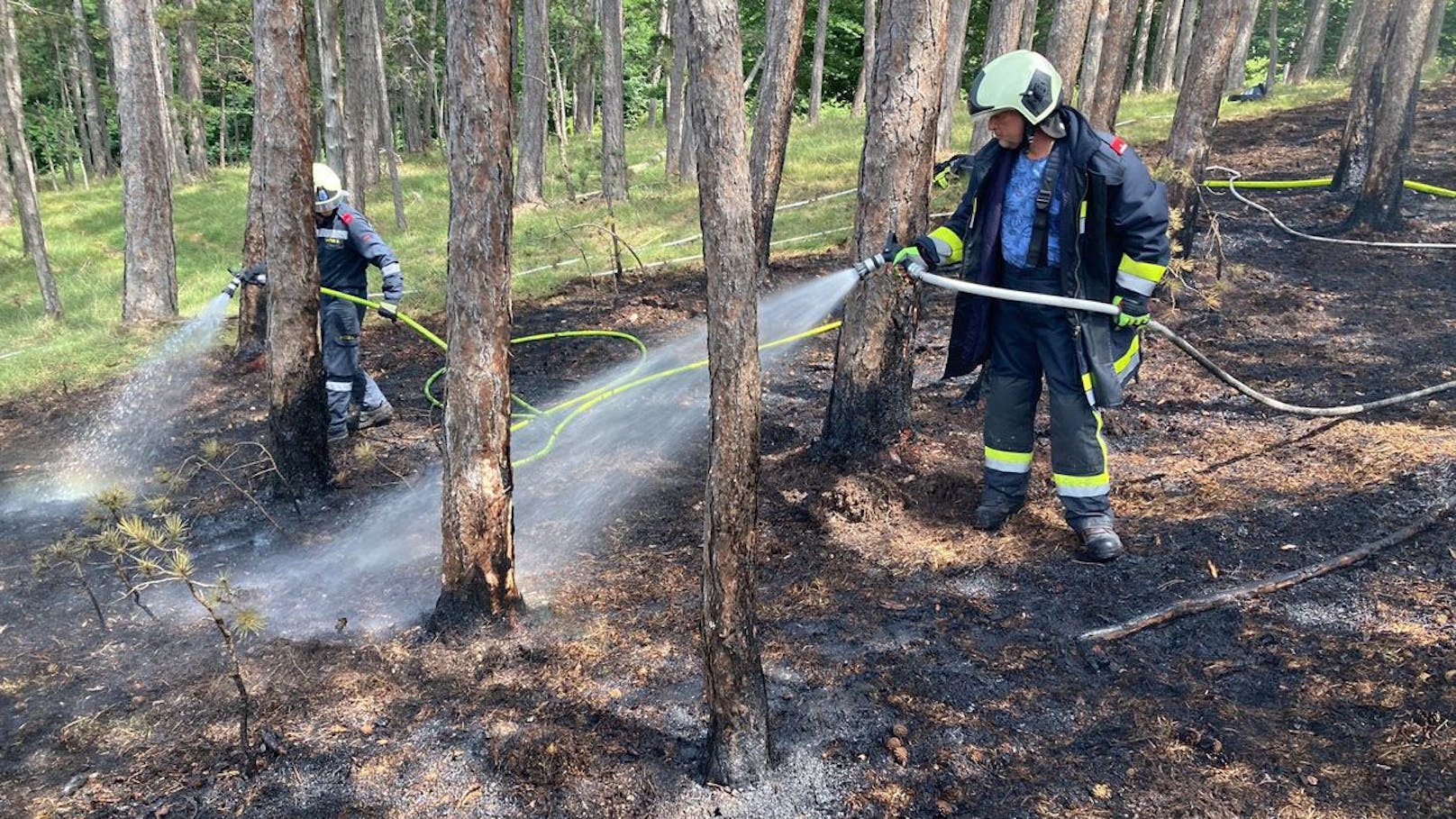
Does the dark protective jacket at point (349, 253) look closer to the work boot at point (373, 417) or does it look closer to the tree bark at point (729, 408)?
the work boot at point (373, 417)

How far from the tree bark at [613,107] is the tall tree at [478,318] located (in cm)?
1234

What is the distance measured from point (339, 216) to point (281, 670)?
12.0ft

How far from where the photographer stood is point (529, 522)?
5.65 m

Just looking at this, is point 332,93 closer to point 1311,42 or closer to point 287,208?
point 287,208

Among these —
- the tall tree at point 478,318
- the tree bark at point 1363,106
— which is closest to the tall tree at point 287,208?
the tall tree at point 478,318

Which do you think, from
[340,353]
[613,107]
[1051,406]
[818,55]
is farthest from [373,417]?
[818,55]

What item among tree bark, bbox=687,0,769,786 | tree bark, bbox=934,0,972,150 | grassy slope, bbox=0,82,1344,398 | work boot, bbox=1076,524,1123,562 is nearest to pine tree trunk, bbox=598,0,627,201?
grassy slope, bbox=0,82,1344,398

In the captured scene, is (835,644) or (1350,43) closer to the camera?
(835,644)

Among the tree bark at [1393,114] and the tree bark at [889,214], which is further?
the tree bark at [1393,114]

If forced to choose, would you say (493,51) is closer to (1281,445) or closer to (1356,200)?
(1281,445)

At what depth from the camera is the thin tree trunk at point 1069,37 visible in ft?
27.4

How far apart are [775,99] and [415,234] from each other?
9544 mm

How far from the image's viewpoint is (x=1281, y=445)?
5371mm

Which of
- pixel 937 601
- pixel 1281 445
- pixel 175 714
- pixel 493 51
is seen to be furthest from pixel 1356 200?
pixel 175 714
